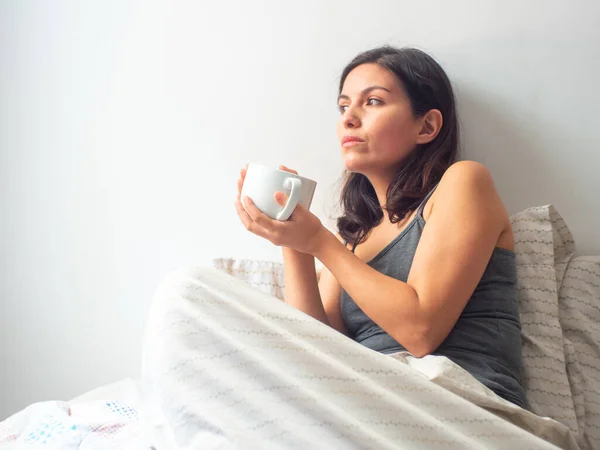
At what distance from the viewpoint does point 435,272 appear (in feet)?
2.87

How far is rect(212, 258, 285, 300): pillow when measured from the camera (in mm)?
1196

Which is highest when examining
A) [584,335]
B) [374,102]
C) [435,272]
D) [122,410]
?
[374,102]

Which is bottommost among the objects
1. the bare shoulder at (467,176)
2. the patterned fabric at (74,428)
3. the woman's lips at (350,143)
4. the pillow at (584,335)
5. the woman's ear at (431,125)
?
the patterned fabric at (74,428)

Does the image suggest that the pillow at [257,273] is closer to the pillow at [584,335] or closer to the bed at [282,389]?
the bed at [282,389]

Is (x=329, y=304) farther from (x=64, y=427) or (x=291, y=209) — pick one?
(x=64, y=427)

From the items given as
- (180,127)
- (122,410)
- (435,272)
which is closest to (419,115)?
(435,272)

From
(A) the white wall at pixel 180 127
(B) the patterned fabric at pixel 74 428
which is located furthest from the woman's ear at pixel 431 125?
(B) the patterned fabric at pixel 74 428

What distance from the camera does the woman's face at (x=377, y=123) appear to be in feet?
3.55

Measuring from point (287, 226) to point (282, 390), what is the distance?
30 centimetres

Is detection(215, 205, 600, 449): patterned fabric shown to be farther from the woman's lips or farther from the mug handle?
the mug handle

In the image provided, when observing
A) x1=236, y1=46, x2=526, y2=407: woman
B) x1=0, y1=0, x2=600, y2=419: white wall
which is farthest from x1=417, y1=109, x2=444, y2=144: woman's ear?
x1=0, y1=0, x2=600, y2=419: white wall

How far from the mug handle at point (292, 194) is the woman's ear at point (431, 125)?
0.35 metres

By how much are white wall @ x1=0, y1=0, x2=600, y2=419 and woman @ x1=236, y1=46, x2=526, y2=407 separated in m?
0.12

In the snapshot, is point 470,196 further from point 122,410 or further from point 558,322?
point 122,410
